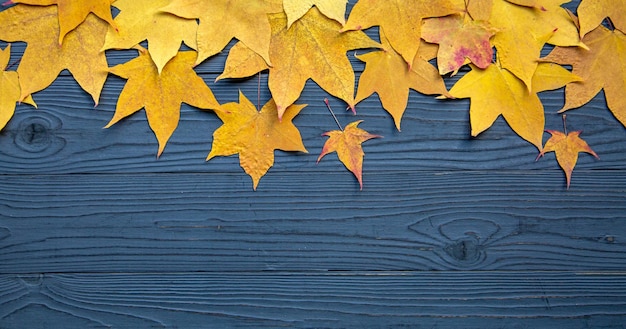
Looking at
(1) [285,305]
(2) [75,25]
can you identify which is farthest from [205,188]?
(2) [75,25]

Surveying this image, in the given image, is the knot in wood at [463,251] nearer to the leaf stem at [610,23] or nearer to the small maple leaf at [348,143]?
the small maple leaf at [348,143]

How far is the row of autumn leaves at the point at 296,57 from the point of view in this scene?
961mm

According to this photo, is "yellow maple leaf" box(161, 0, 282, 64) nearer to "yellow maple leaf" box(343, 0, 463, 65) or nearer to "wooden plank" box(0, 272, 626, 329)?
"yellow maple leaf" box(343, 0, 463, 65)

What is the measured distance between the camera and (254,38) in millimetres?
946

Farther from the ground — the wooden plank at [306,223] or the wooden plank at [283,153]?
the wooden plank at [283,153]

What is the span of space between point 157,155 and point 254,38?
0.26 meters

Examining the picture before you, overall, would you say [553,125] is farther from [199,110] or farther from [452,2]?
[199,110]

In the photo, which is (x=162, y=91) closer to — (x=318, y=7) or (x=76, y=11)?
(x=76, y=11)

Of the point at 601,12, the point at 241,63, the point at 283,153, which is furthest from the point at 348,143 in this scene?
the point at 601,12

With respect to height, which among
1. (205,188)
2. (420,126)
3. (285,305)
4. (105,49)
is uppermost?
(105,49)

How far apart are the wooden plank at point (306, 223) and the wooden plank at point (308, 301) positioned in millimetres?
21

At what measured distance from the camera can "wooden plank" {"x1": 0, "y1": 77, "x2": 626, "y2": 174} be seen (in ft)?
3.26

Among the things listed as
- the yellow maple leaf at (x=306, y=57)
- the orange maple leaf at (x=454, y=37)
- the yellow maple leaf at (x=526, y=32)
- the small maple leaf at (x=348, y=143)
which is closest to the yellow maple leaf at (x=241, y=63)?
the yellow maple leaf at (x=306, y=57)

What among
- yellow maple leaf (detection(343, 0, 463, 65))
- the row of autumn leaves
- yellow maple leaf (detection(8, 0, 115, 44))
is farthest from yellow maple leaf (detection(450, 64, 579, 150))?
yellow maple leaf (detection(8, 0, 115, 44))
